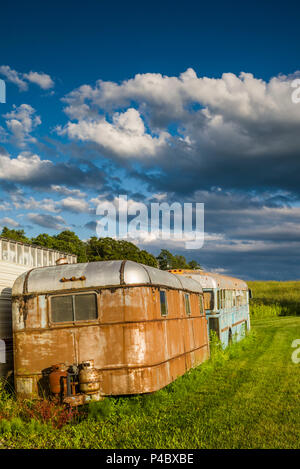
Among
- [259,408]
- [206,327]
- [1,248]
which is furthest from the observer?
[206,327]

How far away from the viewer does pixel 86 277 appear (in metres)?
8.88

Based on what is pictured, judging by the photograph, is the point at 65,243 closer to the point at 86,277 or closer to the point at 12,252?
the point at 12,252

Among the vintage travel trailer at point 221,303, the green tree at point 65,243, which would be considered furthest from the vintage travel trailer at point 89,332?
the green tree at point 65,243

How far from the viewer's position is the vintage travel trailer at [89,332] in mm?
8359

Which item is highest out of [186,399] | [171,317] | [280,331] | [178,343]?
[171,317]

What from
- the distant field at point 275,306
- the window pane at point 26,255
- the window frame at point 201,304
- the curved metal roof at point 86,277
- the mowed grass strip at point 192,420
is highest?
the window pane at point 26,255

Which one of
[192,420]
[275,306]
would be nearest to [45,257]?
[192,420]

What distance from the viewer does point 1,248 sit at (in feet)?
38.9

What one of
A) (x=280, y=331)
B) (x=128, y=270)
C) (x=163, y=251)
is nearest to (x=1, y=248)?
(x=128, y=270)

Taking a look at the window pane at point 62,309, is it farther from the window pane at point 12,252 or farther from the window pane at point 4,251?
the window pane at point 12,252

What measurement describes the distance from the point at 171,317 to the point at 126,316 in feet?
6.12

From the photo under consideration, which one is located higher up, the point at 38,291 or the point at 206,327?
the point at 38,291

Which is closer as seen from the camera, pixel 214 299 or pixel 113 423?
pixel 113 423
